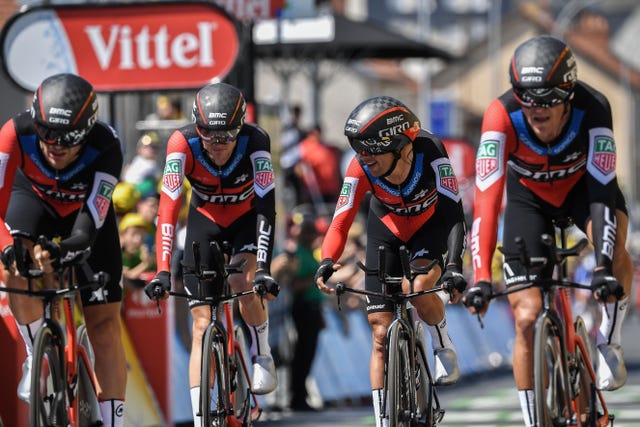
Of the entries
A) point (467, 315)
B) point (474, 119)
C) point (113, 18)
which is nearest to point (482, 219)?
point (113, 18)

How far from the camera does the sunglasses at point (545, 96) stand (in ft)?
28.2

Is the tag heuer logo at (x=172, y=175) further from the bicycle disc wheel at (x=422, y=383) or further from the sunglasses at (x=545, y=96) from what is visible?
the sunglasses at (x=545, y=96)

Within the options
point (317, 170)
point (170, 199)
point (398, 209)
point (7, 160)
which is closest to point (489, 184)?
point (398, 209)

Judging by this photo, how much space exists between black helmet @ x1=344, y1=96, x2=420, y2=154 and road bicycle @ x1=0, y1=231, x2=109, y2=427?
177 centimetres

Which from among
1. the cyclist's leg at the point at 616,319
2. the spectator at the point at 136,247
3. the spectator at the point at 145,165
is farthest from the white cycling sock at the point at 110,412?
the spectator at the point at 145,165

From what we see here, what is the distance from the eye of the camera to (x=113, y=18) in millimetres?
13906

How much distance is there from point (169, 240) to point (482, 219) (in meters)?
2.00

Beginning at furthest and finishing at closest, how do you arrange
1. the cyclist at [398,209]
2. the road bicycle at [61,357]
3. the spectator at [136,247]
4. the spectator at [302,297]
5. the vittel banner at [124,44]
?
the spectator at [302,297] < the vittel banner at [124,44] < the spectator at [136,247] < the cyclist at [398,209] < the road bicycle at [61,357]

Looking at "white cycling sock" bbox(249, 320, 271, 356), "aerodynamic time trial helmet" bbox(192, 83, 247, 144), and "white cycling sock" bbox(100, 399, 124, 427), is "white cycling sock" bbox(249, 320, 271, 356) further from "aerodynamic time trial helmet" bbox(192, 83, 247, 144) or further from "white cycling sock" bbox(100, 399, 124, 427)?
"aerodynamic time trial helmet" bbox(192, 83, 247, 144)

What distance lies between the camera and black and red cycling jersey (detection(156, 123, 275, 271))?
31.4 feet

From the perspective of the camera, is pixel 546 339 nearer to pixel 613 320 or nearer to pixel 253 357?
pixel 613 320

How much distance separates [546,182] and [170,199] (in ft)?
7.63

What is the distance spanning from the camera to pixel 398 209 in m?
9.77

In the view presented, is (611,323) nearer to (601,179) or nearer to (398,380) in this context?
(601,179)
